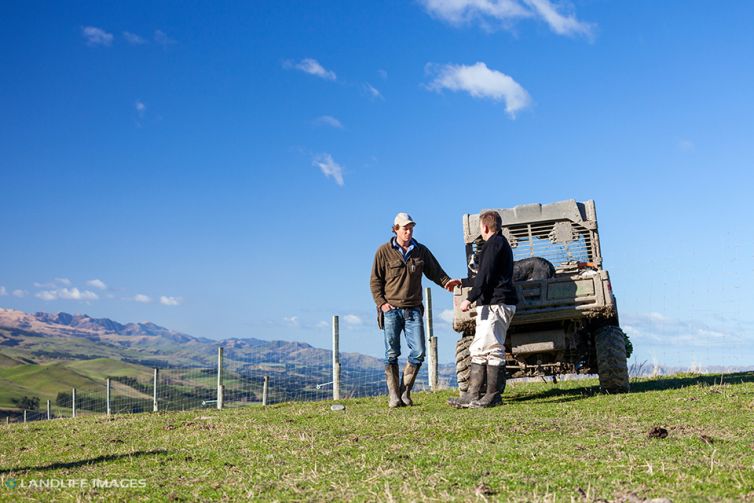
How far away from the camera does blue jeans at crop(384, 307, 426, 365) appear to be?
34.1 feet

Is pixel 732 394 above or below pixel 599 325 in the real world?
below

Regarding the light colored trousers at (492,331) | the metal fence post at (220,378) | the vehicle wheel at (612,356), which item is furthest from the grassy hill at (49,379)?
the light colored trousers at (492,331)

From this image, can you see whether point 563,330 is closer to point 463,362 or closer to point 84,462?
point 463,362

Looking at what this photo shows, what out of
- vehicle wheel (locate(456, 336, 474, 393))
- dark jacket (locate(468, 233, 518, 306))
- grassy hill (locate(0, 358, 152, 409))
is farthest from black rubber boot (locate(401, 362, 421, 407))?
Answer: grassy hill (locate(0, 358, 152, 409))

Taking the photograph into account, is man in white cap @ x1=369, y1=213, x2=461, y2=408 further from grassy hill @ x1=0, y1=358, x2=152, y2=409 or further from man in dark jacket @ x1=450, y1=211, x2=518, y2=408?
grassy hill @ x1=0, y1=358, x2=152, y2=409

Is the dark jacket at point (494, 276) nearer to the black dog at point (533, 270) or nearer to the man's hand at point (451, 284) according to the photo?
the man's hand at point (451, 284)

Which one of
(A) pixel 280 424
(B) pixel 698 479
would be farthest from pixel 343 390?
(B) pixel 698 479

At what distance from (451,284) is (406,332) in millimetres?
955

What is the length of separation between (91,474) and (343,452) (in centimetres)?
203

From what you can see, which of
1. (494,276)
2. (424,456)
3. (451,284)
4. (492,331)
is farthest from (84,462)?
(451,284)

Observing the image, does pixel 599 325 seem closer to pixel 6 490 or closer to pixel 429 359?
pixel 429 359

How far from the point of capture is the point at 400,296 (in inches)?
412

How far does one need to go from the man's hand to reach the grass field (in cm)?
194

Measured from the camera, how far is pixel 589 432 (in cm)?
652
